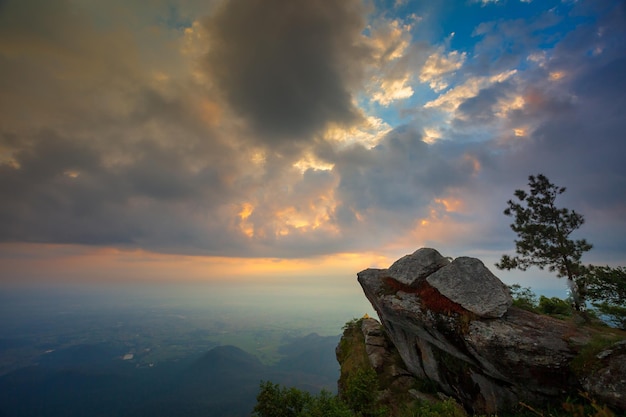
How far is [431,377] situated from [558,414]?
857 cm

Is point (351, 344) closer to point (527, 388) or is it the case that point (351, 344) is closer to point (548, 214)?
point (527, 388)

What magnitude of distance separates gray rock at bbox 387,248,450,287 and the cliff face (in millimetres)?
80

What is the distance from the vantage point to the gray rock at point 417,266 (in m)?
21.6

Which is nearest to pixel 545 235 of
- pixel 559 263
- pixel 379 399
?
pixel 559 263

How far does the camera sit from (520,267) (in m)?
25.8

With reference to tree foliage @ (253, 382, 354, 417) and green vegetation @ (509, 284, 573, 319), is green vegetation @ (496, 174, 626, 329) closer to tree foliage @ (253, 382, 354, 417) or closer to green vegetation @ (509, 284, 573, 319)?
green vegetation @ (509, 284, 573, 319)

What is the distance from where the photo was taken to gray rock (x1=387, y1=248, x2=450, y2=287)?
21.6 metres

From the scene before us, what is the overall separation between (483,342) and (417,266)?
7.20 meters

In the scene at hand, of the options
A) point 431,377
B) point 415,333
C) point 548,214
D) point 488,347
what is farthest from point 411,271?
point 548,214

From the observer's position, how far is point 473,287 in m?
18.5

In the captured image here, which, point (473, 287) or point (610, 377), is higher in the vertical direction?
point (473, 287)

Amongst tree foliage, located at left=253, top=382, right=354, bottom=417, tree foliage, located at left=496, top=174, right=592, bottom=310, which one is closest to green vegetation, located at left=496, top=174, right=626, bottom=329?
tree foliage, located at left=496, top=174, right=592, bottom=310

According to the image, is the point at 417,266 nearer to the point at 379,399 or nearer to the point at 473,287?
the point at 473,287

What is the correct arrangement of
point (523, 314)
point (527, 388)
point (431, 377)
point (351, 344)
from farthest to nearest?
point (351, 344) → point (431, 377) → point (523, 314) → point (527, 388)
